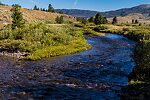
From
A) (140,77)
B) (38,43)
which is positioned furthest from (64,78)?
(38,43)

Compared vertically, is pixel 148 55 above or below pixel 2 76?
above

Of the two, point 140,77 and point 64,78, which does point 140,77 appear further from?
point 64,78

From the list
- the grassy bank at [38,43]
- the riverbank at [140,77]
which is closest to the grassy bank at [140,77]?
the riverbank at [140,77]

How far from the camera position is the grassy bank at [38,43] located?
6122 cm

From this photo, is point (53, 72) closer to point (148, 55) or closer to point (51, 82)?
point (51, 82)

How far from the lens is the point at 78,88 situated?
122 ft

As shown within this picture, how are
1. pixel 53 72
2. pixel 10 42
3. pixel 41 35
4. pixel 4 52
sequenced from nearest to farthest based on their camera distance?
pixel 53 72
pixel 4 52
pixel 10 42
pixel 41 35

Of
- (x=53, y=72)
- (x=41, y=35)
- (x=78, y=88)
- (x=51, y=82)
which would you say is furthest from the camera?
(x=41, y=35)

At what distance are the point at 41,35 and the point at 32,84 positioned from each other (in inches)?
1328

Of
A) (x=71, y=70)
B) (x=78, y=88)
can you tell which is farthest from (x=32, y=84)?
(x=71, y=70)

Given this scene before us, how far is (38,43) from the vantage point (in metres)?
65.9

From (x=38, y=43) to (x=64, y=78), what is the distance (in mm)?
25150

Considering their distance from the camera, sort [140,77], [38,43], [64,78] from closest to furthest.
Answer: [140,77] → [64,78] → [38,43]

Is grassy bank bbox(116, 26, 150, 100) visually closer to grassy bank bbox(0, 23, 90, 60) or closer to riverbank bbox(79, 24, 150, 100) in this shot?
riverbank bbox(79, 24, 150, 100)
